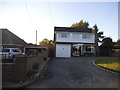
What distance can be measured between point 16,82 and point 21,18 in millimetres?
8168

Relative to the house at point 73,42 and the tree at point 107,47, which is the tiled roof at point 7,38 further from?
the tree at point 107,47

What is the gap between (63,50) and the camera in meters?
22.5

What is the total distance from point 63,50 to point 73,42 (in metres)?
3.29

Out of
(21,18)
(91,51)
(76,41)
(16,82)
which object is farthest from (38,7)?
(91,51)

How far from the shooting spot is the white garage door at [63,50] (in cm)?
2225

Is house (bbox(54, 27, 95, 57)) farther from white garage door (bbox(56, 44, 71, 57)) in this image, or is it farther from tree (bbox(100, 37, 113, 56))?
tree (bbox(100, 37, 113, 56))

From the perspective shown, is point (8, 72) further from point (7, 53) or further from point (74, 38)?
point (74, 38)

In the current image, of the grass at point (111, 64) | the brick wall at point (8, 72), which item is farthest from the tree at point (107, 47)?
the brick wall at point (8, 72)

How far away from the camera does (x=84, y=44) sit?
24406 mm

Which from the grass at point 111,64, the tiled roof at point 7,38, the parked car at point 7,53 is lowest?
the grass at point 111,64

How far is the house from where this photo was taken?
2248 centimetres

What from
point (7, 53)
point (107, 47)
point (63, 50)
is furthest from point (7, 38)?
point (107, 47)

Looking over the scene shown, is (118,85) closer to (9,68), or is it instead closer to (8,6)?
(9,68)

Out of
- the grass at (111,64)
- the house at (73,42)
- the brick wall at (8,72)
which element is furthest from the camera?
the house at (73,42)
